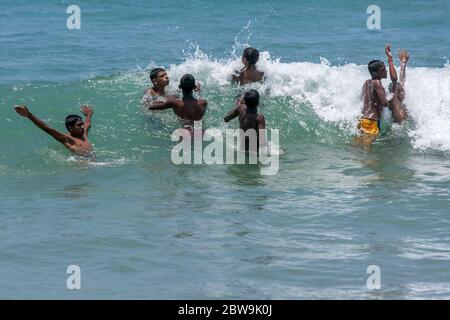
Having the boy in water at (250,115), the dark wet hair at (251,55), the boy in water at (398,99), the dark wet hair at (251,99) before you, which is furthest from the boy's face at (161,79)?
the boy in water at (398,99)

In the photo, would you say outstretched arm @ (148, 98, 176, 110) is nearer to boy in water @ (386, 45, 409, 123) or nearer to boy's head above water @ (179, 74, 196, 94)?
boy's head above water @ (179, 74, 196, 94)

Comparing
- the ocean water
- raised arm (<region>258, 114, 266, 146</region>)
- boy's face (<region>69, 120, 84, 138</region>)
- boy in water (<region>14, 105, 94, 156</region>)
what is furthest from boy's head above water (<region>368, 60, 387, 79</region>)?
boy's face (<region>69, 120, 84, 138</region>)

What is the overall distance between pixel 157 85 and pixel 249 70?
1.58 m

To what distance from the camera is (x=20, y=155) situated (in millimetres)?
10836

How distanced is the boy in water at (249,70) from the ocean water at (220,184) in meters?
0.24

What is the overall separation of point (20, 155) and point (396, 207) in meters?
4.69

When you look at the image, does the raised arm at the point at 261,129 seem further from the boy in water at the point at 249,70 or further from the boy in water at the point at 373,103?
the boy in water at the point at 249,70

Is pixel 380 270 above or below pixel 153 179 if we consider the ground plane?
below

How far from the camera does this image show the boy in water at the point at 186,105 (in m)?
10.9

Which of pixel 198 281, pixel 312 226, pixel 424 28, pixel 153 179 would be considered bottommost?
pixel 198 281

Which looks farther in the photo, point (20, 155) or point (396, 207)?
point (20, 155)

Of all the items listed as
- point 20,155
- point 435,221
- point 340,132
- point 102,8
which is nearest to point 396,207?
point 435,221

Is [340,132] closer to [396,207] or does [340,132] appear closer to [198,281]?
[396,207]

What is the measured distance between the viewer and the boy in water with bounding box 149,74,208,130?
10.9 m
